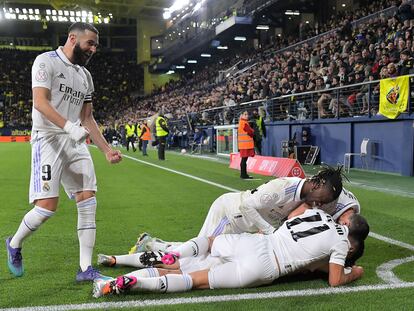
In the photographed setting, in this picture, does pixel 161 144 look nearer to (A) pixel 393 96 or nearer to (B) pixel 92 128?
(A) pixel 393 96

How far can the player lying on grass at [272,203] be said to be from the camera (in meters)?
4.27

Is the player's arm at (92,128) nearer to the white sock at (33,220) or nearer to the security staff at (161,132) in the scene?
the white sock at (33,220)

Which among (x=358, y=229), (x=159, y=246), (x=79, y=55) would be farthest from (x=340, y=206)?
(x=79, y=55)

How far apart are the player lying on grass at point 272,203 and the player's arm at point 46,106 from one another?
169 cm

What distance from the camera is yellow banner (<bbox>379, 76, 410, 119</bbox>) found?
44.0 ft

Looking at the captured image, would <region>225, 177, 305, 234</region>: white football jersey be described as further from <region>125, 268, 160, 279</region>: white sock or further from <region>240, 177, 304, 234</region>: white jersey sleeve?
<region>125, 268, 160, 279</region>: white sock

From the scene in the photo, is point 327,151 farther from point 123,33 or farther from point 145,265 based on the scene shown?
point 123,33

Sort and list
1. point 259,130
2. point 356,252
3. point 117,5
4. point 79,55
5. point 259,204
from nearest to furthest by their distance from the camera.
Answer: point 356,252, point 79,55, point 259,204, point 259,130, point 117,5

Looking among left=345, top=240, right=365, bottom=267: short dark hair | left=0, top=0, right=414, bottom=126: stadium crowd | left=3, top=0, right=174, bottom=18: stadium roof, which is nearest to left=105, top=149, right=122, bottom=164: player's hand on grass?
left=345, top=240, right=365, bottom=267: short dark hair

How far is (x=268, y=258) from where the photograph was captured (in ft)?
13.4

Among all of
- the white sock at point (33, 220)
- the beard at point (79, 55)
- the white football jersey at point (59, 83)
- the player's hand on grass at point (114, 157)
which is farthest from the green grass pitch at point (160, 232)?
the beard at point (79, 55)

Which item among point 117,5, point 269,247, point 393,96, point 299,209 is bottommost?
point 269,247

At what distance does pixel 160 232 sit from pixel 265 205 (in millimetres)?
2479

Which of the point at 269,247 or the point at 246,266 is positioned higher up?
the point at 269,247
